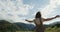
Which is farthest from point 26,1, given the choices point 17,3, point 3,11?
point 3,11

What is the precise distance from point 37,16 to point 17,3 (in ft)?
1.38

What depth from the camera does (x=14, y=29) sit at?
13.9 feet

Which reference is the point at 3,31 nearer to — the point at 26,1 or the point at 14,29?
the point at 14,29

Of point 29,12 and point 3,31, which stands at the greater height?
point 29,12

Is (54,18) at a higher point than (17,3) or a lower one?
lower

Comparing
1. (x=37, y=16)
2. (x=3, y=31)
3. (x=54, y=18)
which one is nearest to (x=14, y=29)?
(x=3, y=31)

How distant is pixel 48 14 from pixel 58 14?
0.17 meters

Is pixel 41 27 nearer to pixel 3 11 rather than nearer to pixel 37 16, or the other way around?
pixel 37 16

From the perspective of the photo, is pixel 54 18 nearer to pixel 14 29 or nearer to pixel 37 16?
pixel 37 16

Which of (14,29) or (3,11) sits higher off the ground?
(3,11)

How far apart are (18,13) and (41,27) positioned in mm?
466

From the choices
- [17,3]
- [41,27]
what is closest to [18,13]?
[17,3]

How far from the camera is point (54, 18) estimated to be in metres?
4.20

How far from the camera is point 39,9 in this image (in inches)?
167
